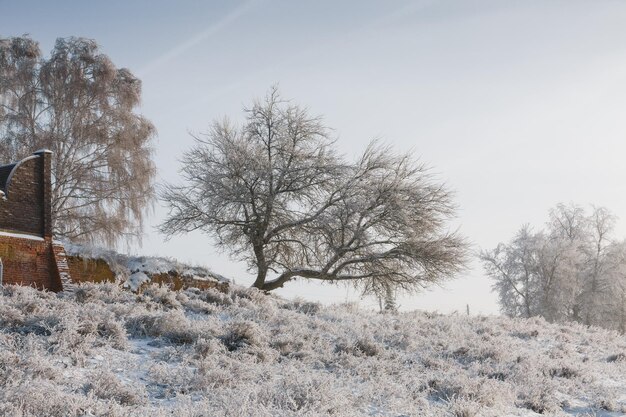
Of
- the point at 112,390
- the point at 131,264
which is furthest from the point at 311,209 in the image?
the point at 112,390

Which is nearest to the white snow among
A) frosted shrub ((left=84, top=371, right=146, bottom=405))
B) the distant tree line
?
frosted shrub ((left=84, top=371, right=146, bottom=405))

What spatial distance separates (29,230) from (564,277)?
36811 mm

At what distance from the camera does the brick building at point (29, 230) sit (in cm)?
1788

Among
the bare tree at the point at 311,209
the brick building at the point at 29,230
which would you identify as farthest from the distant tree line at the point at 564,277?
the brick building at the point at 29,230

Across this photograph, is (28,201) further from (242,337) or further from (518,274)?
(518,274)

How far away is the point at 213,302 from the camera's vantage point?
49.5 feet

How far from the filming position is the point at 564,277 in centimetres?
4228

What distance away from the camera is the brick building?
58.6 feet

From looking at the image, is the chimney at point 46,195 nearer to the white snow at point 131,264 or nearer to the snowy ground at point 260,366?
the white snow at point 131,264

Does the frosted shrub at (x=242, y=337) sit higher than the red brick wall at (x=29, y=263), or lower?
lower

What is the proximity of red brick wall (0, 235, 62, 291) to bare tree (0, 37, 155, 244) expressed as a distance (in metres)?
10.7

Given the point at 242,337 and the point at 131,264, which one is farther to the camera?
the point at 131,264

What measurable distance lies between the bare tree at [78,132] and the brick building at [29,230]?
938 cm

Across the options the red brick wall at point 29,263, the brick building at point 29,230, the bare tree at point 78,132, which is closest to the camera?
the red brick wall at point 29,263
